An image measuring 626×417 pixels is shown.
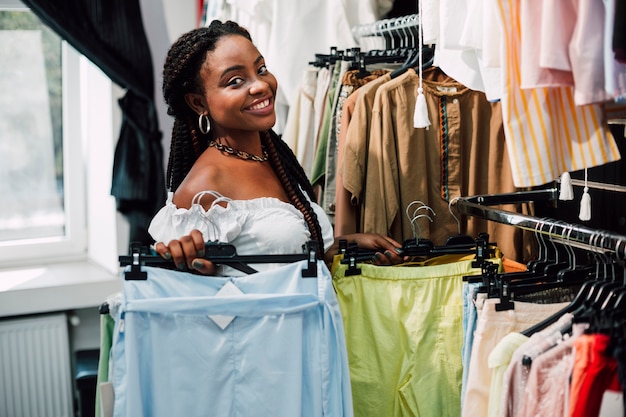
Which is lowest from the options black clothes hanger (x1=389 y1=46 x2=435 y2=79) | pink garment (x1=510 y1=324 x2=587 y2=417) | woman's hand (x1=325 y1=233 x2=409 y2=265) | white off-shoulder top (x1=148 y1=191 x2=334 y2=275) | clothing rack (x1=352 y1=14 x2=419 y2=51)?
pink garment (x1=510 y1=324 x2=587 y2=417)

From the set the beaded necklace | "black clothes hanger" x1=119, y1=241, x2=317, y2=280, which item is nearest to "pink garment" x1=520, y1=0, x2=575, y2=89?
"black clothes hanger" x1=119, y1=241, x2=317, y2=280

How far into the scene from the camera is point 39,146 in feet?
11.6

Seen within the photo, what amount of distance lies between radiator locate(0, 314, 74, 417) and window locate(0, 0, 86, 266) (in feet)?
1.40

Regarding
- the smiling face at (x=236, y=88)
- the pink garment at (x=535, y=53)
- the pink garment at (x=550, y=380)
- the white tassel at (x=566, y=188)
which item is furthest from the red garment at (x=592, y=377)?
the smiling face at (x=236, y=88)

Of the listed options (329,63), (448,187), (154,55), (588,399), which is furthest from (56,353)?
(588,399)

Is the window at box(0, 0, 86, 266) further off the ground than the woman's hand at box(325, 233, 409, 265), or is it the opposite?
the window at box(0, 0, 86, 266)

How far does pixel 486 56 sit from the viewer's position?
4.54 ft

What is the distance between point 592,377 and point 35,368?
2.58 metres

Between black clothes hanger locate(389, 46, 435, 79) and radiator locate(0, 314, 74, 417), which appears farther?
radiator locate(0, 314, 74, 417)

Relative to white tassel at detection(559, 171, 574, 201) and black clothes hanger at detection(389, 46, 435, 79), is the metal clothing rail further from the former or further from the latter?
black clothes hanger at detection(389, 46, 435, 79)

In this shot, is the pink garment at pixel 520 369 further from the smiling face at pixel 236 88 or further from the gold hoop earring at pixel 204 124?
the gold hoop earring at pixel 204 124

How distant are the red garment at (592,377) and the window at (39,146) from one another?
2.81m

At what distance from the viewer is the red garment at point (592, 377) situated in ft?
3.84

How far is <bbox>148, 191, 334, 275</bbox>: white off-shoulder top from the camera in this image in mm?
1725
